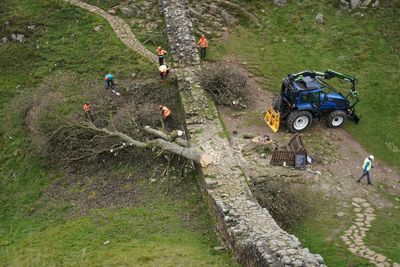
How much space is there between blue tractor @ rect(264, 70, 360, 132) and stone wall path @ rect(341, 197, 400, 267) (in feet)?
14.4

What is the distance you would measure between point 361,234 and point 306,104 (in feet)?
20.9

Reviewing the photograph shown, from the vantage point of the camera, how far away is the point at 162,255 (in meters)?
14.4

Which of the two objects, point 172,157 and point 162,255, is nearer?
point 162,255

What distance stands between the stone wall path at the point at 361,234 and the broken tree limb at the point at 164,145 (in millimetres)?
5494

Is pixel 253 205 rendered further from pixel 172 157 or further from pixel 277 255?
pixel 172 157

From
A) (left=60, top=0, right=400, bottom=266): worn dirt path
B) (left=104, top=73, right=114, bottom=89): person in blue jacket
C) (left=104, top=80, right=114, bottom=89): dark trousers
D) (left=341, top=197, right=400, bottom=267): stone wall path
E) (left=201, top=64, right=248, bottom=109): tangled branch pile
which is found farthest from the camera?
(left=104, top=80, right=114, bottom=89): dark trousers

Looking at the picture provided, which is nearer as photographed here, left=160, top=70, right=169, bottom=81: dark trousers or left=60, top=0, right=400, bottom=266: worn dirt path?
left=60, top=0, right=400, bottom=266: worn dirt path

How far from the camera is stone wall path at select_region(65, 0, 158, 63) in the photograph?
24.8 meters

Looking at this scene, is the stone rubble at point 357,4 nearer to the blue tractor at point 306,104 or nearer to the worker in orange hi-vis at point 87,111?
the blue tractor at point 306,104

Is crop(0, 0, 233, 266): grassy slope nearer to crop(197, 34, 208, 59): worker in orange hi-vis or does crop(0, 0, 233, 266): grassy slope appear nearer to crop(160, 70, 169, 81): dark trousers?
crop(160, 70, 169, 81): dark trousers

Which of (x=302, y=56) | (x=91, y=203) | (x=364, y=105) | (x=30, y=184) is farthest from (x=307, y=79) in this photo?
(x=30, y=184)

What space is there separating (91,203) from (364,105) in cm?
1310

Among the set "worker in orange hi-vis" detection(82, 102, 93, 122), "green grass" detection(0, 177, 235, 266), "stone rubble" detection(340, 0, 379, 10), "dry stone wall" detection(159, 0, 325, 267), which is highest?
"stone rubble" detection(340, 0, 379, 10)

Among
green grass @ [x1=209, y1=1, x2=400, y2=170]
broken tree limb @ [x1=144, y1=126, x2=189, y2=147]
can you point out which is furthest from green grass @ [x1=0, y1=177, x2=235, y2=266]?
green grass @ [x1=209, y1=1, x2=400, y2=170]
